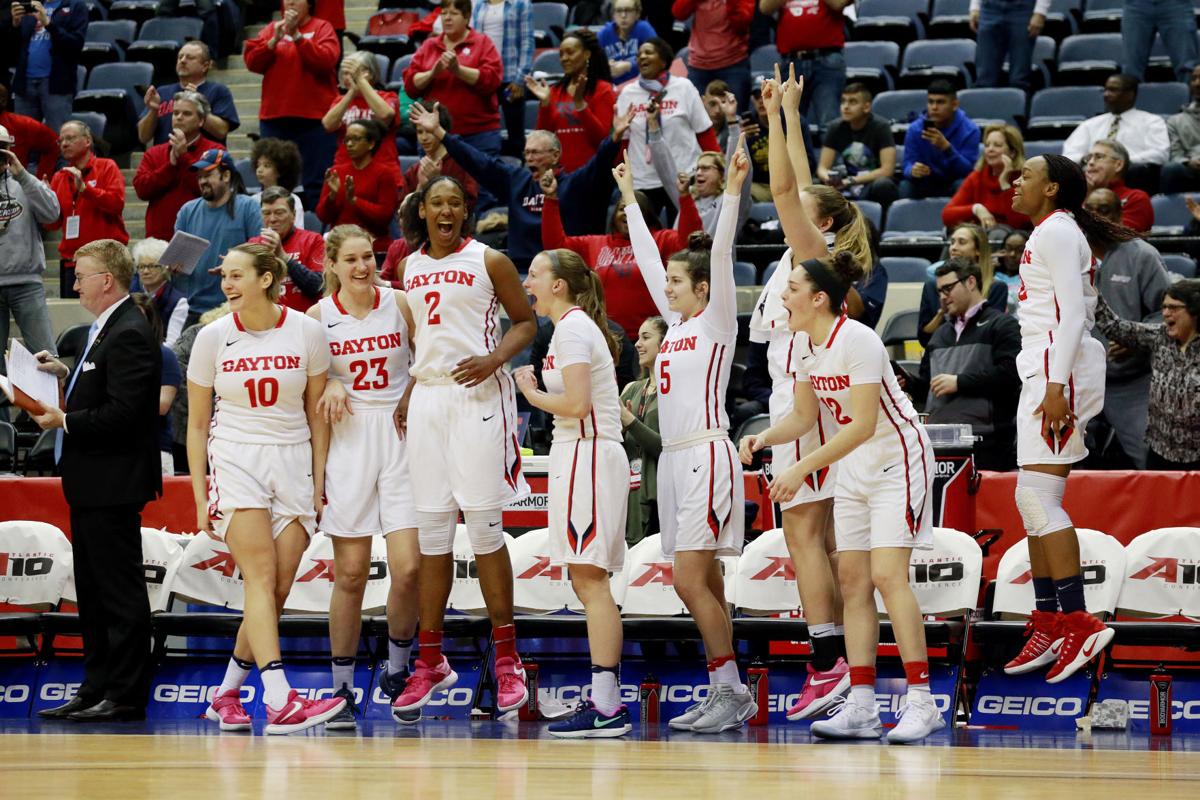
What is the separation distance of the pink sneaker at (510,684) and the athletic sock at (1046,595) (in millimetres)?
2097

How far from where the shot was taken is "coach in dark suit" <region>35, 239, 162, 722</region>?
7.20 m

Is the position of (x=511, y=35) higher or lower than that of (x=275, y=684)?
→ higher

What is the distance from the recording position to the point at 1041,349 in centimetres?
657

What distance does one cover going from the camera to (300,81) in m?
13.1

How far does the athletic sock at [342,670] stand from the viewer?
22.8 feet

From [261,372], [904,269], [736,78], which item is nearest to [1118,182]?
[904,269]

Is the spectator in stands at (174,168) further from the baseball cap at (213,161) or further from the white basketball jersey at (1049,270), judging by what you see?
the white basketball jersey at (1049,270)

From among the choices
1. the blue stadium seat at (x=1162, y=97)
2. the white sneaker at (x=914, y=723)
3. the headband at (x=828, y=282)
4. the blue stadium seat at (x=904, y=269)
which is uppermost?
the blue stadium seat at (x=1162, y=97)

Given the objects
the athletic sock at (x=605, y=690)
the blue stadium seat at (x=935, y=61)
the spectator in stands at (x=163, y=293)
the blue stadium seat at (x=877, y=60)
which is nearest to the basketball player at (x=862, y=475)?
the athletic sock at (x=605, y=690)

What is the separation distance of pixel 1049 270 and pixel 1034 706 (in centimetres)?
186

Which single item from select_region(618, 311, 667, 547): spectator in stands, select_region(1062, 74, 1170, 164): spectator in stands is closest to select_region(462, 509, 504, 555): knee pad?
select_region(618, 311, 667, 547): spectator in stands

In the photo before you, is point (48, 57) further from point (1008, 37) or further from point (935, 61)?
point (1008, 37)

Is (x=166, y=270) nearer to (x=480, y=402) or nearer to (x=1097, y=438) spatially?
(x=480, y=402)

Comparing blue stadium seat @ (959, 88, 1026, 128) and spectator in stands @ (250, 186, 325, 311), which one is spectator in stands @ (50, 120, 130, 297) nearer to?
spectator in stands @ (250, 186, 325, 311)
